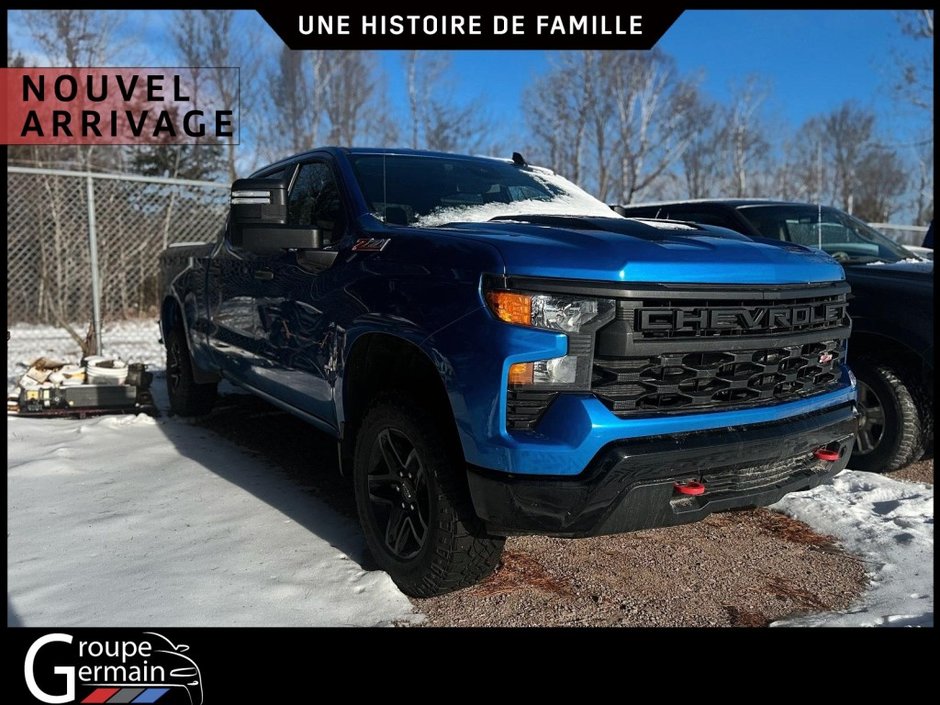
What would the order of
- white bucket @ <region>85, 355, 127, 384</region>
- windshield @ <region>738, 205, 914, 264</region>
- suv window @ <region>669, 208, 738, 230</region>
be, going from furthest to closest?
white bucket @ <region>85, 355, 127, 384</region> < suv window @ <region>669, 208, 738, 230</region> < windshield @ <region>738, 205, 914, 264</region>

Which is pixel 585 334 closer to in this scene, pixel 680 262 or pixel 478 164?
pixel 680 262

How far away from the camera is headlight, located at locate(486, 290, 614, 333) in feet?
7.37

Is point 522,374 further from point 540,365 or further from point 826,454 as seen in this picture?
point 826,454

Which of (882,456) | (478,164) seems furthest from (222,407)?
(882,456)

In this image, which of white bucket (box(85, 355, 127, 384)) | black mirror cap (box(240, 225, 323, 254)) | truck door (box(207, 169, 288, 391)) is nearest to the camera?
black mirror cap (box(240, 225, 323, 254))

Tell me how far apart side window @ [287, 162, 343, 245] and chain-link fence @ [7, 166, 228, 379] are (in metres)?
5.63

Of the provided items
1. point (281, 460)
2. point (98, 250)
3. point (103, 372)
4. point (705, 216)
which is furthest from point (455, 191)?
point (98, 250)

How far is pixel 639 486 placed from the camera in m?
2.23

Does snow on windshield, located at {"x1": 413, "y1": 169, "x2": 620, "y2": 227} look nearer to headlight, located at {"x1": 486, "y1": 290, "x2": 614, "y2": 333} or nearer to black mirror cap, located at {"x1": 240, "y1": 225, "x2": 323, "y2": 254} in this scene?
black mirror cap, located at {"x1": 240, "y1": 225, "x2": 323, "y2": 254}

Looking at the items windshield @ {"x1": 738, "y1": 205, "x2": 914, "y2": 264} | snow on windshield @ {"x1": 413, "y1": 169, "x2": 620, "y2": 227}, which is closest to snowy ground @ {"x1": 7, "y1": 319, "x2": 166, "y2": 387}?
snow on windshield @ {"x1": 413, "y1": 169, "x2": 620, "y2": 227}
